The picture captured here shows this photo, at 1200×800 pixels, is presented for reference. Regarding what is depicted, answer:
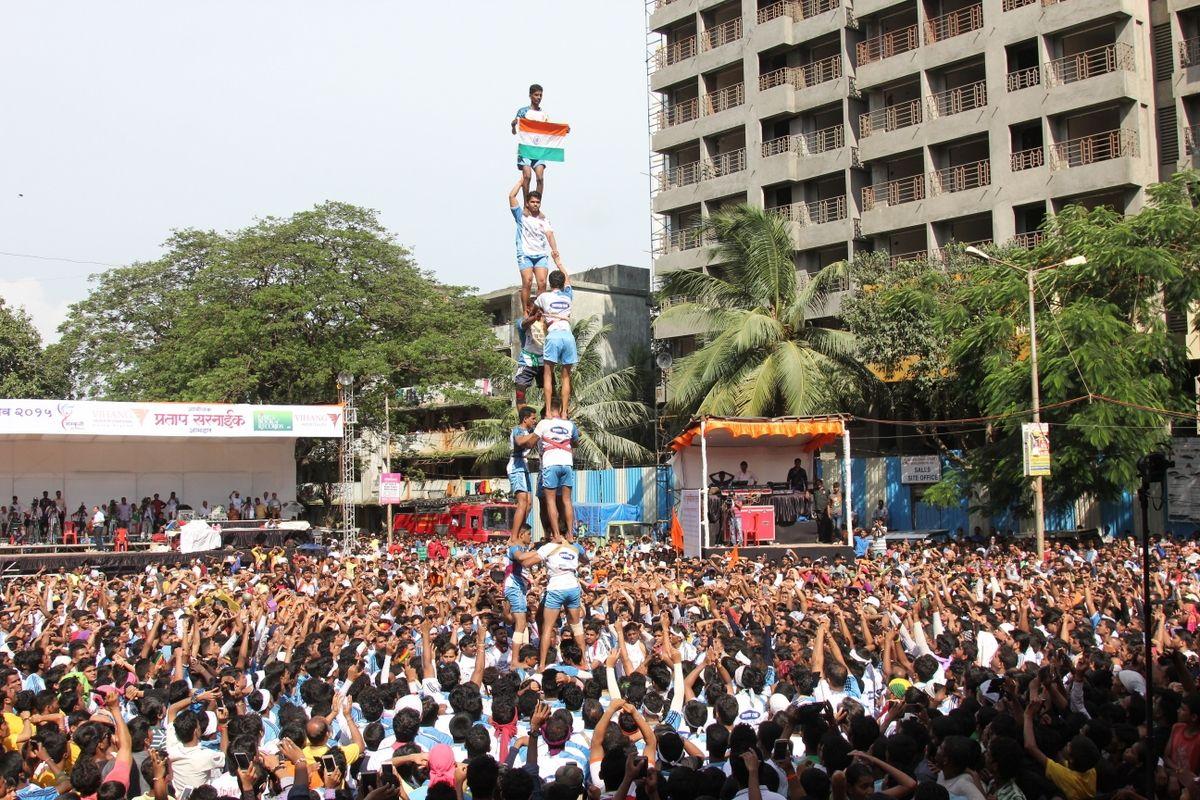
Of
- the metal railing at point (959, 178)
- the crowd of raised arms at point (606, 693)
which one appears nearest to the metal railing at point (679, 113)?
the metal railing at point (959, 178)

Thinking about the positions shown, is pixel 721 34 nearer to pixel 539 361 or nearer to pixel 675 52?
pixel 675 52

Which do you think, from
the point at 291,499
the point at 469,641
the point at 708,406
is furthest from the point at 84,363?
the point at 469,641

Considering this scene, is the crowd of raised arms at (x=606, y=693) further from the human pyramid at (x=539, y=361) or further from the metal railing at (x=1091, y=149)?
the metal railing at (x=1091, y=149)

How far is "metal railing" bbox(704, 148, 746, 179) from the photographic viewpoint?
40.8 metres

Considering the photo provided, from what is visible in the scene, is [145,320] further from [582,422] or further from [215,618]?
[215,618]

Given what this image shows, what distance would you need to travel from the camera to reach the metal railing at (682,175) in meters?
41.6

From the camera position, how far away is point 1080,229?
24.5 meters

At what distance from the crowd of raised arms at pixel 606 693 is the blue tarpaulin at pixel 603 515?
21252 mm

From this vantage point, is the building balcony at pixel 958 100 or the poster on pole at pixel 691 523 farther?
the building balcony at pixel 958 100

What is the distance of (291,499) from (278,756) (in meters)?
27.7

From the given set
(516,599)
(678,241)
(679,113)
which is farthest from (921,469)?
(516,599)

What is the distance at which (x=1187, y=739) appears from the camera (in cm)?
627

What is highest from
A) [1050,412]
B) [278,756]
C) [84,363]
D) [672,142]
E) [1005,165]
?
[672,142]

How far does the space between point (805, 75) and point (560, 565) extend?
31.3m
